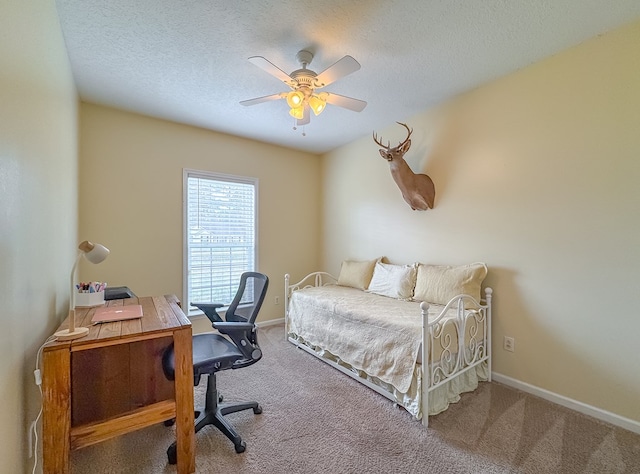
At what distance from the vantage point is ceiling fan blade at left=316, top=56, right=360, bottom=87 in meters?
1.75

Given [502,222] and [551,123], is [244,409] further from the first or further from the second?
[551,123]

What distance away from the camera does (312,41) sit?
1.99m

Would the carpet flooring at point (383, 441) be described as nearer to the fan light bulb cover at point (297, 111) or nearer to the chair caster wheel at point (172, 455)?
the chair caster wheel at point (172, 455)

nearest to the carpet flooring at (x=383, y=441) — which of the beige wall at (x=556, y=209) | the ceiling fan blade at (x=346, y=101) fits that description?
the beige wall at (x=556, y=209)

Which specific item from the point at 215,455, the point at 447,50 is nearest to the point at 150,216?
the point at 215,455

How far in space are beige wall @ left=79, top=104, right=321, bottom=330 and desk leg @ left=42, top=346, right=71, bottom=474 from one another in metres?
2.03

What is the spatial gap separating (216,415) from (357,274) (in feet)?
7.11

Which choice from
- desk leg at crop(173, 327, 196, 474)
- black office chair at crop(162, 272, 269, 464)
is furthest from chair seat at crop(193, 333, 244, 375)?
desk leg at crop(173, 327, 196, 474)

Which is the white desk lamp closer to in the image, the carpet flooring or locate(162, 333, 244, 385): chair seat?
locate(162, 333, 244, 385): chair seat

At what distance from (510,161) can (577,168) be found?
1.51ft

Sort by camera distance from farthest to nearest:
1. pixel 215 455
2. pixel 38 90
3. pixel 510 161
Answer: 1. pixel 510 161
2. pixel 215 455
3. pixel 38 90

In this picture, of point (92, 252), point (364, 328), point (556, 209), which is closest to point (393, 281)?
point (364, 328)

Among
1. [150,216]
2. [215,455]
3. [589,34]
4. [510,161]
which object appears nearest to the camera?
[215,455]

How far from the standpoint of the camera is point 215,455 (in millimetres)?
1652
